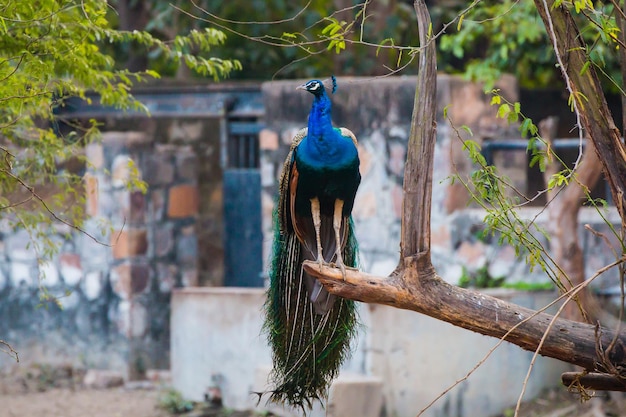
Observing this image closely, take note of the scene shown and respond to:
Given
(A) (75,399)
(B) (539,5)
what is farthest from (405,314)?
(B) (539,5)

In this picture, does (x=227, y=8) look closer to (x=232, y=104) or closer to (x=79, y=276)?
(x=232, y=104)

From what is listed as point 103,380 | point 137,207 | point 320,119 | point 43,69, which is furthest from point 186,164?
point 320,119

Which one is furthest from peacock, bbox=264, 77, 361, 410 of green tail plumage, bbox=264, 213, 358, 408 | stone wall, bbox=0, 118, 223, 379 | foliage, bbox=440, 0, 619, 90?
stone wall, bbox=0, 118, 223, 379

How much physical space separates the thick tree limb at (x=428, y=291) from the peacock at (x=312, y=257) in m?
0.78

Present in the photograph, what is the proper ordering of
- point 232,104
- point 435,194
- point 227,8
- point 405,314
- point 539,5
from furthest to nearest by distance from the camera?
1. point 227,8
2. point 232,104
3. point 435,194
4. point 405,314
5. point 539,5

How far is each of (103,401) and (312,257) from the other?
368cm

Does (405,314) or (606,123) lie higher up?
(606,123)

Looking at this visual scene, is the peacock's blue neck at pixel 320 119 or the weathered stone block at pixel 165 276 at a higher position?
the peacock's blue neck at pixel 320 119

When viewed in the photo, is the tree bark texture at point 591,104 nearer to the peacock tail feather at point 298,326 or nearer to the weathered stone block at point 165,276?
the peacock tail feather at point 298,326

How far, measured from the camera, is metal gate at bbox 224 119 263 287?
28.1 ft

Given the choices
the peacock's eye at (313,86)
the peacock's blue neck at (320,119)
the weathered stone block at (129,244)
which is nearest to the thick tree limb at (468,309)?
the peacock's blue neck at (320,119)

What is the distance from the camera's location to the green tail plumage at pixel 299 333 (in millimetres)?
4578

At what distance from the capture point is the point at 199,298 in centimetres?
779

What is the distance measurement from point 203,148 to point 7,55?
3.72m
